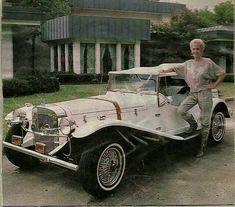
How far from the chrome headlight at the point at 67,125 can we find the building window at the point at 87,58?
12.0 inches

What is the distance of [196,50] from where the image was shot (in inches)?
96.5

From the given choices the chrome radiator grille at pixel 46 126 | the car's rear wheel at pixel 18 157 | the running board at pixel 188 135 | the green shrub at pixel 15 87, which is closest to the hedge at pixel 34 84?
the green shrub at pixel 15 87

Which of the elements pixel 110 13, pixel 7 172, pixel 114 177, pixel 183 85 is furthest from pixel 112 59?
pixel 7 172

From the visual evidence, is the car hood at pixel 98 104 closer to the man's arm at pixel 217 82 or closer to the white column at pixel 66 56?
the white column at pixel 66 56

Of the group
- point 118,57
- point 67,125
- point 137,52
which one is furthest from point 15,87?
point 137,52

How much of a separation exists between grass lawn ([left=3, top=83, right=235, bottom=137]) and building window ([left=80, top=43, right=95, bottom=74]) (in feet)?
0.32

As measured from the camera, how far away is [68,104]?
2400 millimetres

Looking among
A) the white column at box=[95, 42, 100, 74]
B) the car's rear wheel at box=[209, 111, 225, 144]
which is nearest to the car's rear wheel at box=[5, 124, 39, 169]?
the white column at box=[95, 42, 100, 74]

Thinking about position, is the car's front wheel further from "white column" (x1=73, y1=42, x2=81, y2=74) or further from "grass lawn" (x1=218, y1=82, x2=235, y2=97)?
"grass lawn" (x1=218, y1=82, x2=235, y2=97)

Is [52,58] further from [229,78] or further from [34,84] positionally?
[229,78]

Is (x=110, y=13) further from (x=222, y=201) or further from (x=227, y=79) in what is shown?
(x=222, y=201)

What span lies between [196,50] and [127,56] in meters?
0.40

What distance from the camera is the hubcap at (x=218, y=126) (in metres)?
2.62

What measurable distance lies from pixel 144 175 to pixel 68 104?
60 centimetres
